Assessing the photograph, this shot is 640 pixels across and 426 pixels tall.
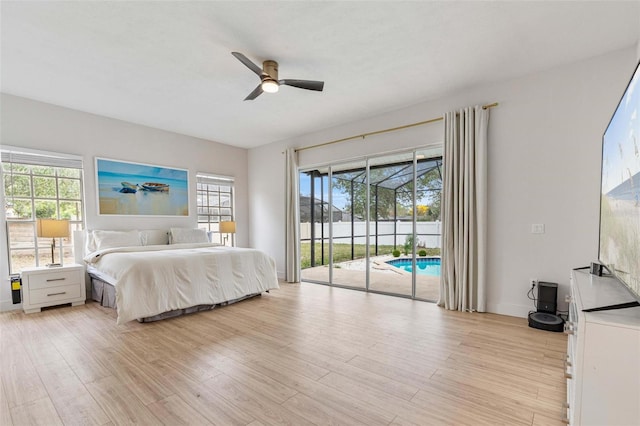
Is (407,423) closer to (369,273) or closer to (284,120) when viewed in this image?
(369,273)

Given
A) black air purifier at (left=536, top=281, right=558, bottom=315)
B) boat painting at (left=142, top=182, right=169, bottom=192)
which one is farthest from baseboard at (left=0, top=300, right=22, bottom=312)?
black air purifier at (left=536, top=281, right=558, bottom=315)

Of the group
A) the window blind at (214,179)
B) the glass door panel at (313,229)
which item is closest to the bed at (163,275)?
the glass door panel at (313,229)

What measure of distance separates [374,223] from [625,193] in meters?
3.45

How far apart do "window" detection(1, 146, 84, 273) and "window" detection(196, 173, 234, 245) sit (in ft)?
6.23

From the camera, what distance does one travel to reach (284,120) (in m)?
4.62

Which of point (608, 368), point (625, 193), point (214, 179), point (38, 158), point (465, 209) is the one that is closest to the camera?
point (608, 368)

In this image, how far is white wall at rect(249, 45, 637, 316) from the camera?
2842 millimetres

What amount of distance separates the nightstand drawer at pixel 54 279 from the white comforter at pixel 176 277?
0.84ft

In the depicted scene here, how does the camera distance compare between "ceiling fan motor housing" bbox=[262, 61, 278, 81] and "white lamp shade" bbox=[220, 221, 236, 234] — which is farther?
"white lamp shade" bbox=[220, 221, 236, 234]

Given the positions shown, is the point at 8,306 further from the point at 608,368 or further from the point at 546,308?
the point at 546,308

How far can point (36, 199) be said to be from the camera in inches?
153

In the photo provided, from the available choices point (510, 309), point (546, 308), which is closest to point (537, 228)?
point (546, 308)

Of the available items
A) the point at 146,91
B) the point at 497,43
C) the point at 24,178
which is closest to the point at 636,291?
the point at 497,43

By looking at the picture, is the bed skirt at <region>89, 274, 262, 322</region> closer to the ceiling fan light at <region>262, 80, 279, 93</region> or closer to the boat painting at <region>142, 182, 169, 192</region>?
the boat painting at <region>142, 182, 169, 192</region>
